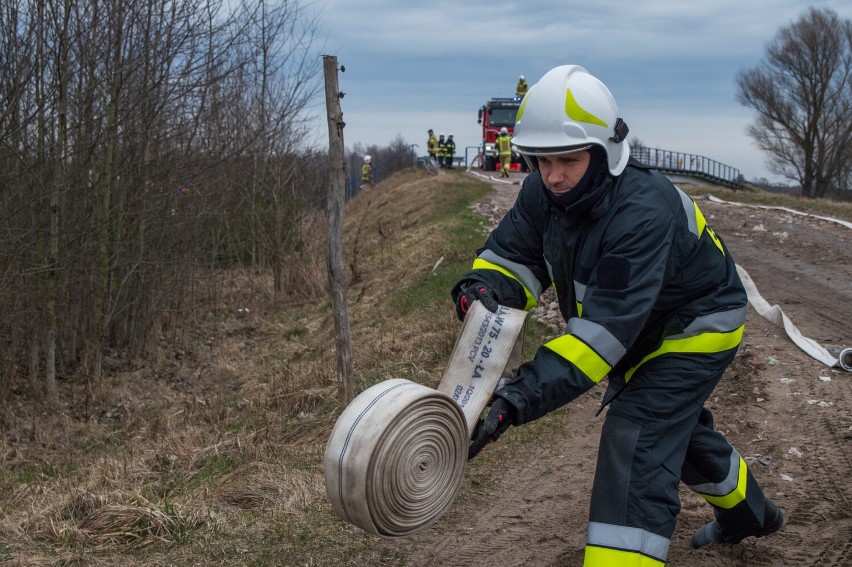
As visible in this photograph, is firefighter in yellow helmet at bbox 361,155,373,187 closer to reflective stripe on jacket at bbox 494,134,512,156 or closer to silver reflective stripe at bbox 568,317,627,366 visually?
reflective stripe on jacket at bbox 494,134,512,156

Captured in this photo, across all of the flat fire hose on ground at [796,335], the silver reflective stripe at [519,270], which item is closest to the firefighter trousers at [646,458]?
the silver reflective stripe at [519,270]

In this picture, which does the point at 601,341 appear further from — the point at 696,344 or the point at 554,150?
the point at 554,150

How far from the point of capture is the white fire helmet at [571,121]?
3.26m

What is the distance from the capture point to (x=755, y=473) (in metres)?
5.34

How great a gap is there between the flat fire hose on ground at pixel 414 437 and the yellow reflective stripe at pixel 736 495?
3.49ft

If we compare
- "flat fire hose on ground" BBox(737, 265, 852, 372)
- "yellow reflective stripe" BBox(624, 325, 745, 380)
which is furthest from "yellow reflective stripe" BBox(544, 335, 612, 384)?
"flat fire hose on ground" BBox(737, 265, 852, 372)

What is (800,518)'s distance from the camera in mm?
4637

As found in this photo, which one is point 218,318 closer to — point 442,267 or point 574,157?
point 442,267

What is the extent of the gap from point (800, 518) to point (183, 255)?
11678 mm

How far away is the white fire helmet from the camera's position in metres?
3.26

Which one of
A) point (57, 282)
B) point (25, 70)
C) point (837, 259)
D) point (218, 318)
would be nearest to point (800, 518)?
point (837, 259)

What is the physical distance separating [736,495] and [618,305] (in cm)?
134

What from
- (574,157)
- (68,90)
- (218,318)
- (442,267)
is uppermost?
(68,90)

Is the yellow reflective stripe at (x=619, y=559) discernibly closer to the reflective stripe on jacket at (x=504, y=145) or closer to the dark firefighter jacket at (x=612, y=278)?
the dark firefighter jacket at (x=612, y=278)
